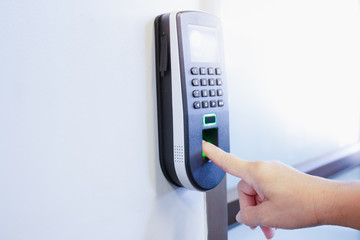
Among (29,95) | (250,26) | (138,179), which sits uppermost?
(250,26)

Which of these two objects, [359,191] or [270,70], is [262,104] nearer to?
[270,70]

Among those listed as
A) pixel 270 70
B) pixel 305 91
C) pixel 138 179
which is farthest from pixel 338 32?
pixel 138 179

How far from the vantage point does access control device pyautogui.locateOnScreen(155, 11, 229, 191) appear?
0.35 meters

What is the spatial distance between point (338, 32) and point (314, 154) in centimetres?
39

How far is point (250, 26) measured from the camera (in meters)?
0.59

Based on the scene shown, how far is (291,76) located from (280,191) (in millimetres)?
455

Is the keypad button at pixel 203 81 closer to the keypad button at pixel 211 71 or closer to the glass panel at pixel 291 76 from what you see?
the keypad button at pixel 211 71

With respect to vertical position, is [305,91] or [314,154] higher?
[305,91]

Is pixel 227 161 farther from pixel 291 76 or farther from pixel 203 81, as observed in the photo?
pixel 291 76

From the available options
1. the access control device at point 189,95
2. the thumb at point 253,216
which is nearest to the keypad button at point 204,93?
the access control device at point 189,95

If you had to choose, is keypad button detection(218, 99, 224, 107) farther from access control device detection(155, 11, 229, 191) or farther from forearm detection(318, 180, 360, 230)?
forearm detection(318, 180, 360, 230)

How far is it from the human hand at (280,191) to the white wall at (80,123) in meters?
0.10

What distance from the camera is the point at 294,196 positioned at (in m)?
0.34

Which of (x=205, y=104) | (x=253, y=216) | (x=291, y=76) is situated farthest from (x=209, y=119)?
(x=291, y=76)
